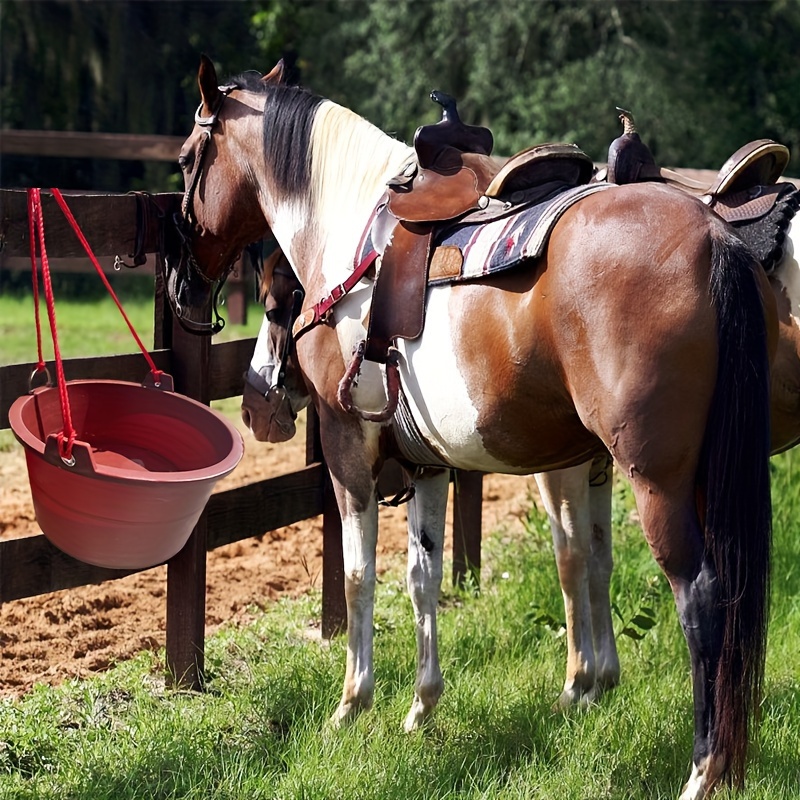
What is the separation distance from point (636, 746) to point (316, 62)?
1476 centimetres

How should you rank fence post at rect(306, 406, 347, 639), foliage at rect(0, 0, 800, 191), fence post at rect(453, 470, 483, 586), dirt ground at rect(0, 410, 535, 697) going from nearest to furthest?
1. dirt ground at rect(0, 410, 535, 697)
2. fence post at rect(306, 406, 347, 639)
3. fence post at rect(453, 470, 483, 586)
4. foliage at rect(0, 0, 800, 191)

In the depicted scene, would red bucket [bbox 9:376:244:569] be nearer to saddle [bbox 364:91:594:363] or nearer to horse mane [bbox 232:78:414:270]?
saddle [bbox 364:91:594:363]

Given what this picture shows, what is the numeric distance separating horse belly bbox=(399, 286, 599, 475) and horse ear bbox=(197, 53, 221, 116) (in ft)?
4.04

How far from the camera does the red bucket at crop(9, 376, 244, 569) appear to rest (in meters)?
2.88

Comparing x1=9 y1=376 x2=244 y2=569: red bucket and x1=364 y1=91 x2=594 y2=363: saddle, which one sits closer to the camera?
x1=9 y1=376 x2=244 y2=569: red bucket

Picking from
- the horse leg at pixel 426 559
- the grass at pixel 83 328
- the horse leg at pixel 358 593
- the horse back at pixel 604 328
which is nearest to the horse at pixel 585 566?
the horse leg at pixel 426 559

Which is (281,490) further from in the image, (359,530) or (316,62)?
(316,62)

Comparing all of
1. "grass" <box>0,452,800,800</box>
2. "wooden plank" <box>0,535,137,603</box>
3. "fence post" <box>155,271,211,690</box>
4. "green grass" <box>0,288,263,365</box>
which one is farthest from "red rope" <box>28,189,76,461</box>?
"green grass" <box>0,288,263,365</box>

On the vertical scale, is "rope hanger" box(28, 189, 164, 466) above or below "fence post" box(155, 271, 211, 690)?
above

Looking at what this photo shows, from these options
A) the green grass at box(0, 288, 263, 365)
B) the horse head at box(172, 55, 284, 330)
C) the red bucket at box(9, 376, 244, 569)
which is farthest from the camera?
the green grass at box(0, 288, 263, 365)

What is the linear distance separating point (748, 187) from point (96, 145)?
8814mm

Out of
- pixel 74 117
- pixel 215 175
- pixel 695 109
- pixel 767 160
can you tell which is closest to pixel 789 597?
pixel 767 160

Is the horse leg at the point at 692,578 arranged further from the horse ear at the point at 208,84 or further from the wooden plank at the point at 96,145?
the wooden plank at the point at 96,145

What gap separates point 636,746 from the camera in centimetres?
326
